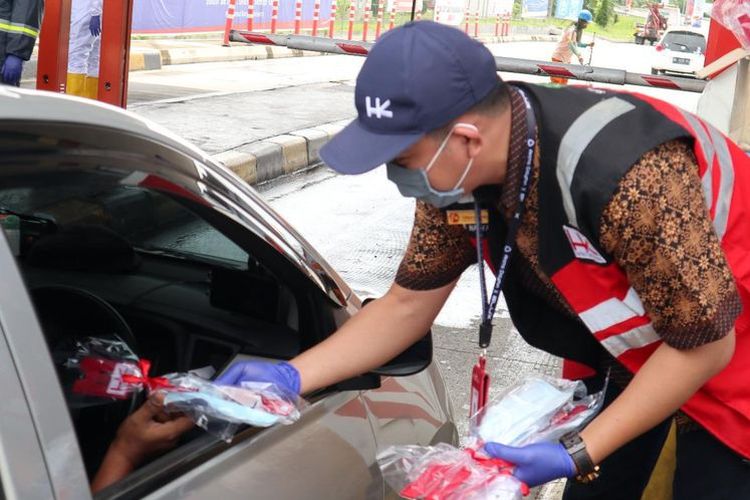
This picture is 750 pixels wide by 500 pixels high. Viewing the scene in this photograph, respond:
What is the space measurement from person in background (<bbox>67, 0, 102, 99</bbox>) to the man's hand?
758cm

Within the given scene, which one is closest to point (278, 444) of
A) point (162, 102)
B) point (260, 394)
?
point (260, 394)

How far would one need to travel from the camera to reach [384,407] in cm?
231

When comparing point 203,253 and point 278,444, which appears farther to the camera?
point 203,253

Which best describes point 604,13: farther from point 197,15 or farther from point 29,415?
point 29,415

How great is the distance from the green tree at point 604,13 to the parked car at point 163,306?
4075 centimetres

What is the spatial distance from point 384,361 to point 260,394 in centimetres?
39

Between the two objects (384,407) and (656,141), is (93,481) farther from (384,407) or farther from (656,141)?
(656,141)

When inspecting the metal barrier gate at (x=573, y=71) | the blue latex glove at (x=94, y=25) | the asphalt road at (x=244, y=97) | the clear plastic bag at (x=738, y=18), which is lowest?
the asphalt road at (x=244, y=97)

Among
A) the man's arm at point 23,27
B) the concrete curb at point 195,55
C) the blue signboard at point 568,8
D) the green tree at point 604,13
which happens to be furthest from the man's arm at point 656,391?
the green tree at point 604,13

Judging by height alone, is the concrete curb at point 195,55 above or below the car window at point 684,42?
below

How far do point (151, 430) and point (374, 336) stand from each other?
0.50 m

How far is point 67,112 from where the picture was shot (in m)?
1.71

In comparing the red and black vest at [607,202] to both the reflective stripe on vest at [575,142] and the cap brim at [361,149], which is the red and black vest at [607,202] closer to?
the reflective stripe on vest at [575,142]

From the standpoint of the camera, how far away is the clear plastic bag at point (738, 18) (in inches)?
224
